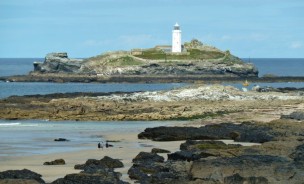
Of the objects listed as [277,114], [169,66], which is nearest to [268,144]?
[277,114]

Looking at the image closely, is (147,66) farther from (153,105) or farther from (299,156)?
(299,156)

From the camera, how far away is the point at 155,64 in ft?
403

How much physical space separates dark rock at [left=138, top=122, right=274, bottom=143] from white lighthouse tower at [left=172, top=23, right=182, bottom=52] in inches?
3800

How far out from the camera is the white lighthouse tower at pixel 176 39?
126m

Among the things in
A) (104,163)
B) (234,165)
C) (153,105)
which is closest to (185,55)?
(153,105)

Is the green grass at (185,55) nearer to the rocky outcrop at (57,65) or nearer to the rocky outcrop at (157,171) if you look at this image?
the rocky outcrop at (57,65)

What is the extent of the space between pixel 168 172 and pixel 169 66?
10466cm

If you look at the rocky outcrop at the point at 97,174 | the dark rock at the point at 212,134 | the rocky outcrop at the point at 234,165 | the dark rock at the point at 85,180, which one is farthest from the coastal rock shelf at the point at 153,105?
the dark rock at the point at 85,180

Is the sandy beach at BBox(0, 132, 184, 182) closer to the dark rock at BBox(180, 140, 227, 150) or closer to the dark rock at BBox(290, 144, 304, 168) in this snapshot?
the dark rock at BBox(180, 140, 227, 150)

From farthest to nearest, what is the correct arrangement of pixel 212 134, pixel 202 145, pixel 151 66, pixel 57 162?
1. pixel 151 66
2. pixel 212 134
3. pixel 202 145
4. pixel 57 162

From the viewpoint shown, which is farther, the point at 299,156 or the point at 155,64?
the point at 155,64

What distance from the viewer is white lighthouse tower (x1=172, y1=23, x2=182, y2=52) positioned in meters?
126

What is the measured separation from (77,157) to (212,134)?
22.8 feet

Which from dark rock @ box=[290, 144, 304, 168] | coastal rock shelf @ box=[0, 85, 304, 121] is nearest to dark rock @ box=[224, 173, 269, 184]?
dark rock @ box=[290, 144, 304, 168]
